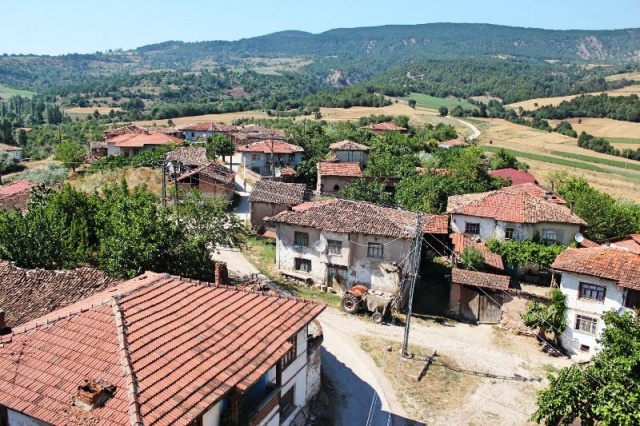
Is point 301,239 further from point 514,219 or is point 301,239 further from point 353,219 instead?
point 514,219

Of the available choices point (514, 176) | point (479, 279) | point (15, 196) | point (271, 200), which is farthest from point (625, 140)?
point (15, 196)

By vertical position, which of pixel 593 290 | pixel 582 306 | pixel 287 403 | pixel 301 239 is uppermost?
pixel 301 239

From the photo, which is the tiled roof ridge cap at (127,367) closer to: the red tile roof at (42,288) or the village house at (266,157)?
the red tile roof at (42,288)

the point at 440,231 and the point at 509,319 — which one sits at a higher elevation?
the point at 440,231

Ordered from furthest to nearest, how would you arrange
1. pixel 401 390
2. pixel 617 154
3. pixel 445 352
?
pixel 617 154 < pixel 445 352 < pixel 401 390

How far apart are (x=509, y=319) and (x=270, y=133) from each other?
62479mm

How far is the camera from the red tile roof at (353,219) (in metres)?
36.1

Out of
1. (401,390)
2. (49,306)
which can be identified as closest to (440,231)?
(401,390)

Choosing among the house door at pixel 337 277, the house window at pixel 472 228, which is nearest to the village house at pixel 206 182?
the house door at pixel 337 277

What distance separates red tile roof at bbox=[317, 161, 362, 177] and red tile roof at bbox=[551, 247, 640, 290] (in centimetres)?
2997

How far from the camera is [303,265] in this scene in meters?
39.7

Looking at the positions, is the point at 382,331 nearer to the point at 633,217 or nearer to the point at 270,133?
the point at 633,217

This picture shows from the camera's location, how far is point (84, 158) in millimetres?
81188

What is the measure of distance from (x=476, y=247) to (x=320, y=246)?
12684 millimetres
